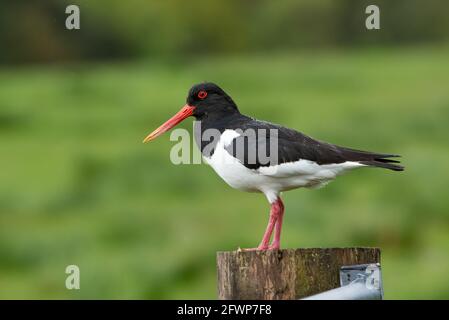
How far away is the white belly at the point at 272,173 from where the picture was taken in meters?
7.00

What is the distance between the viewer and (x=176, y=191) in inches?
727

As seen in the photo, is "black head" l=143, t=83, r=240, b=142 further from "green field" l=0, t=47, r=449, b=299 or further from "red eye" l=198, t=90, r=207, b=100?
Result: "green field" l=0, t=47, r=449, b=299

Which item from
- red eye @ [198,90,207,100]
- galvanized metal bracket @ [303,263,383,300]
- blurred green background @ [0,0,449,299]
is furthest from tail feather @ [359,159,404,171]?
blurred green background @ [0,0,449,299]

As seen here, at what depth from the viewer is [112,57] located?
45.7 meters

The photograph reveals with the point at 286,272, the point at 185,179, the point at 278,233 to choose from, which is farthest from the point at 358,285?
the point at 185,179

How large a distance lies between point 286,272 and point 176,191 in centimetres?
1238

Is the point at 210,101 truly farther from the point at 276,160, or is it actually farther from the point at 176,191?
the point at 176,191

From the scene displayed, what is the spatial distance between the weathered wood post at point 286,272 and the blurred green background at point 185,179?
6.65 m

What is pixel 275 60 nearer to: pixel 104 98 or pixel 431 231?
pixel 104 98

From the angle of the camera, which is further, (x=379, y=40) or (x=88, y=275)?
(x=379, y=40)

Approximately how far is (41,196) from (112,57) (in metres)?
27.6

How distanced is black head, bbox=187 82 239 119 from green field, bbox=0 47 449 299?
18.8 feet
